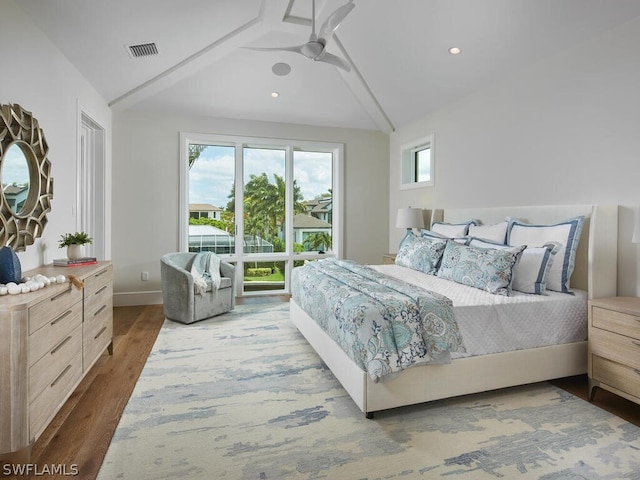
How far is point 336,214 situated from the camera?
5.91 m

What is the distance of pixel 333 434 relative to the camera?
2.05 m

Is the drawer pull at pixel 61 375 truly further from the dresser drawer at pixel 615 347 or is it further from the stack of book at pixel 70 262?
the dresser drawer at pixel 615 347

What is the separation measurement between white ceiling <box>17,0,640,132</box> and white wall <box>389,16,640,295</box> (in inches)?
7.3

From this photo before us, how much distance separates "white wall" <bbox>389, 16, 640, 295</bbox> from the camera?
2.70m

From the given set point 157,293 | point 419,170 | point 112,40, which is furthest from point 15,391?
point 419,170

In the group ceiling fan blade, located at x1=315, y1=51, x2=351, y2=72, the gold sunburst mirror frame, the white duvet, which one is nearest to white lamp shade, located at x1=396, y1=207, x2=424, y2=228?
the white duvet

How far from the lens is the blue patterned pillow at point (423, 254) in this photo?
11.8ft

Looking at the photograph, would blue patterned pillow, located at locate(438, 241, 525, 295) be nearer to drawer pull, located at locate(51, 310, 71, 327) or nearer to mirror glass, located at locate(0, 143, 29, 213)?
drawer pull, located at locate(51, 310, 71, 327)

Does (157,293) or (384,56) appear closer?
(384,56)

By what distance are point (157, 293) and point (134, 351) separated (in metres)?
1.86

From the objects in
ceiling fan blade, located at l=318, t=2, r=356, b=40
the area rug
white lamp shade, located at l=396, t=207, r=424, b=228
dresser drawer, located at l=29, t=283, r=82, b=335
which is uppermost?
ceiling fan blade, located at l=318, t=2, r=356, b=40

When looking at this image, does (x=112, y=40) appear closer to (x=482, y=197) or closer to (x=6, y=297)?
(x=6, y=297)

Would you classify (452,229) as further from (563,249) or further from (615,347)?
(615,347)

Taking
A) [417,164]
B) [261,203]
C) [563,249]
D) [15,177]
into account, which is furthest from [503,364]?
[261,203]
